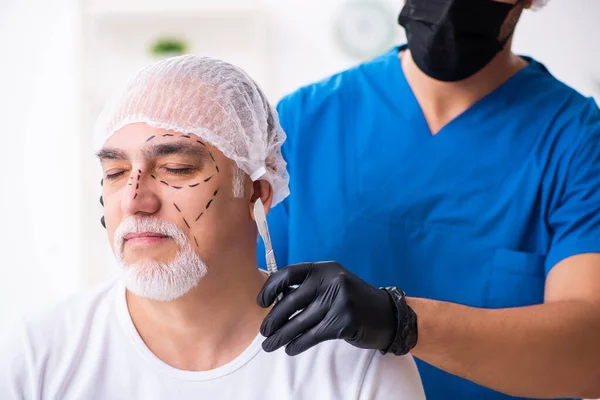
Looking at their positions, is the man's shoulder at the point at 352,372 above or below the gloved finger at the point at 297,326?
below

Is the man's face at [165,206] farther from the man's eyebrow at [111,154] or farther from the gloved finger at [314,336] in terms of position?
the gloved finger at [314,336]

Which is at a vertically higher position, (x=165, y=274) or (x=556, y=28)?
(x=556, y=28)

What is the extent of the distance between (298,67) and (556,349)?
7.84 feet

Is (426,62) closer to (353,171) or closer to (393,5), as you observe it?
(353,171)

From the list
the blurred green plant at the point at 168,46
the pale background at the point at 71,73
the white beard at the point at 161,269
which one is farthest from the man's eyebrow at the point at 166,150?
the blurred green plant at the point at 168,46

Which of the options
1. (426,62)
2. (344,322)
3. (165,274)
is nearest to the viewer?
(344,322)

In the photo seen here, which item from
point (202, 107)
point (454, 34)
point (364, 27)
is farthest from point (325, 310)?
point (364, 27)

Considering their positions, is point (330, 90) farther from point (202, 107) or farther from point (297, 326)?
point (297, 326)

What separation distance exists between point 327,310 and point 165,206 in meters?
0.39

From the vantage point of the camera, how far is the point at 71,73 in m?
3.35

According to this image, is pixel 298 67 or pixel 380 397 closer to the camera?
pixel 380 397

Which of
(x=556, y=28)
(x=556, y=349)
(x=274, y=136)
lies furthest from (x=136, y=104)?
(x=556, y=28)

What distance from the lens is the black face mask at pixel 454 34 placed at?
1532 millimetres

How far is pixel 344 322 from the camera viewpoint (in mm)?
1128
